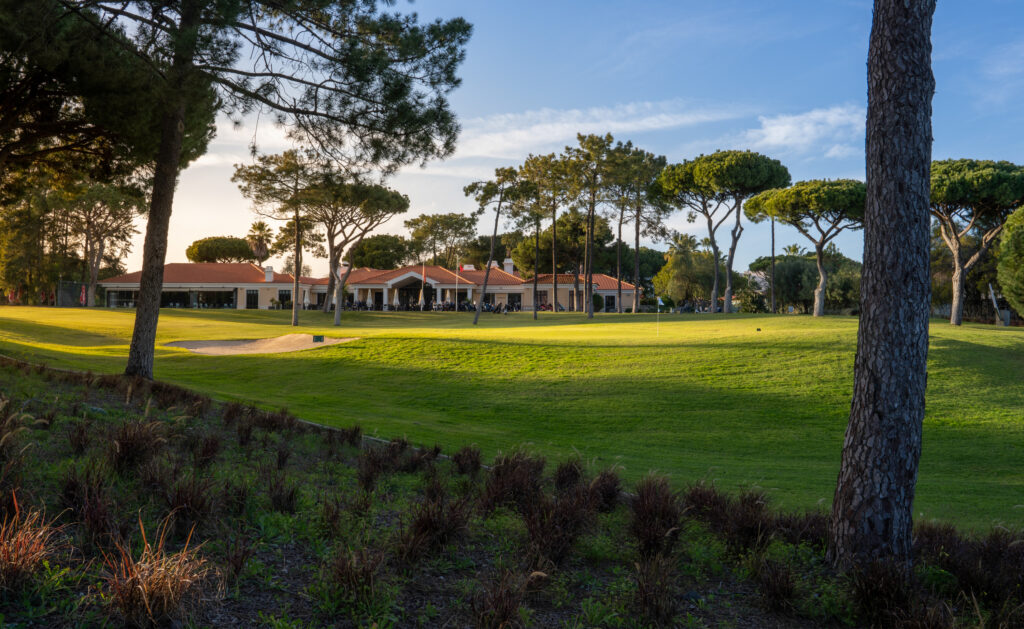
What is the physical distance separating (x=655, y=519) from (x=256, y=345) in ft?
82.3

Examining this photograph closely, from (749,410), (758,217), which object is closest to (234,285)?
(758,217)

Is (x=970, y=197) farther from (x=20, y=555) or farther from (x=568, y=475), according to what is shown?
(x=20, y=555)

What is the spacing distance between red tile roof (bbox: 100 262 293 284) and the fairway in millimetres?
39916

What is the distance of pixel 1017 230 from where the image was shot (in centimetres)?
3200

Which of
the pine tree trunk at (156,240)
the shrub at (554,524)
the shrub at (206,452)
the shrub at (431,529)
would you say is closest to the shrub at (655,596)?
the shrub at (554,524)

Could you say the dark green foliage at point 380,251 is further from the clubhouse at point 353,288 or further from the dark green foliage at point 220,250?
the dark green foliage at point 220,250

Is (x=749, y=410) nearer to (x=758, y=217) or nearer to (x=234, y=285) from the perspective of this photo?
(x=758, y=217)

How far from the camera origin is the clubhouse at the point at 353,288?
198ft

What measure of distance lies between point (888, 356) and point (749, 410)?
9.52 m

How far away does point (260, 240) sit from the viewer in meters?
74.8

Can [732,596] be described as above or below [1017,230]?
below

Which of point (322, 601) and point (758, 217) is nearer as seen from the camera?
point (322, 601)

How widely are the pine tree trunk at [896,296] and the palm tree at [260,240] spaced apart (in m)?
65.9

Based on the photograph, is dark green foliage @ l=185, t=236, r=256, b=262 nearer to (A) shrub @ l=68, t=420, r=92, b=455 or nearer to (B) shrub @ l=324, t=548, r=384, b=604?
(A) shrub @ l=68, t=420, r=92, b=455
